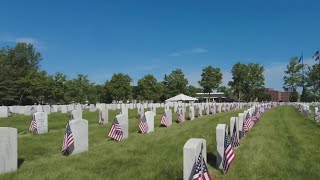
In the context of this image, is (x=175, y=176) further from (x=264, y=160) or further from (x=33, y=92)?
(x=33, y=92)

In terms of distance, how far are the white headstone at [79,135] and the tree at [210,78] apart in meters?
101

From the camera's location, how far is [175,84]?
111 m

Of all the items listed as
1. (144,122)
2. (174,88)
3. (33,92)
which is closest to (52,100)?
(33,92)

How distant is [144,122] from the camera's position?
20922mm

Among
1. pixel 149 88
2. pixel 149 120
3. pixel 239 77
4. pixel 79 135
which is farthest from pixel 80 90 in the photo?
pixel 79 135

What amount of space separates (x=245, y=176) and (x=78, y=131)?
19.9 ft

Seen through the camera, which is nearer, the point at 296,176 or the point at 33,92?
the point at 296,176

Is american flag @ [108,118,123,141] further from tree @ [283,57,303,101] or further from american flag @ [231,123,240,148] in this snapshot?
tree @ [283,57,303,101]

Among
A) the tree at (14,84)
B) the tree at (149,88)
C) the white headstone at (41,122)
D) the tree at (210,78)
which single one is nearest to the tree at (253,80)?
the tree at (210,78)

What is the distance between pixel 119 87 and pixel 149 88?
27.0 feet

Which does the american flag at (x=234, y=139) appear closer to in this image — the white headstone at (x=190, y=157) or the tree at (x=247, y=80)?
the white headstone at (x=190, y=157)

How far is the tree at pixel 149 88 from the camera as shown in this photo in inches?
4299

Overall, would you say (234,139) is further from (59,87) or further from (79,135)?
(59,87)

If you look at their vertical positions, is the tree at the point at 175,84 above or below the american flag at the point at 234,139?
above
